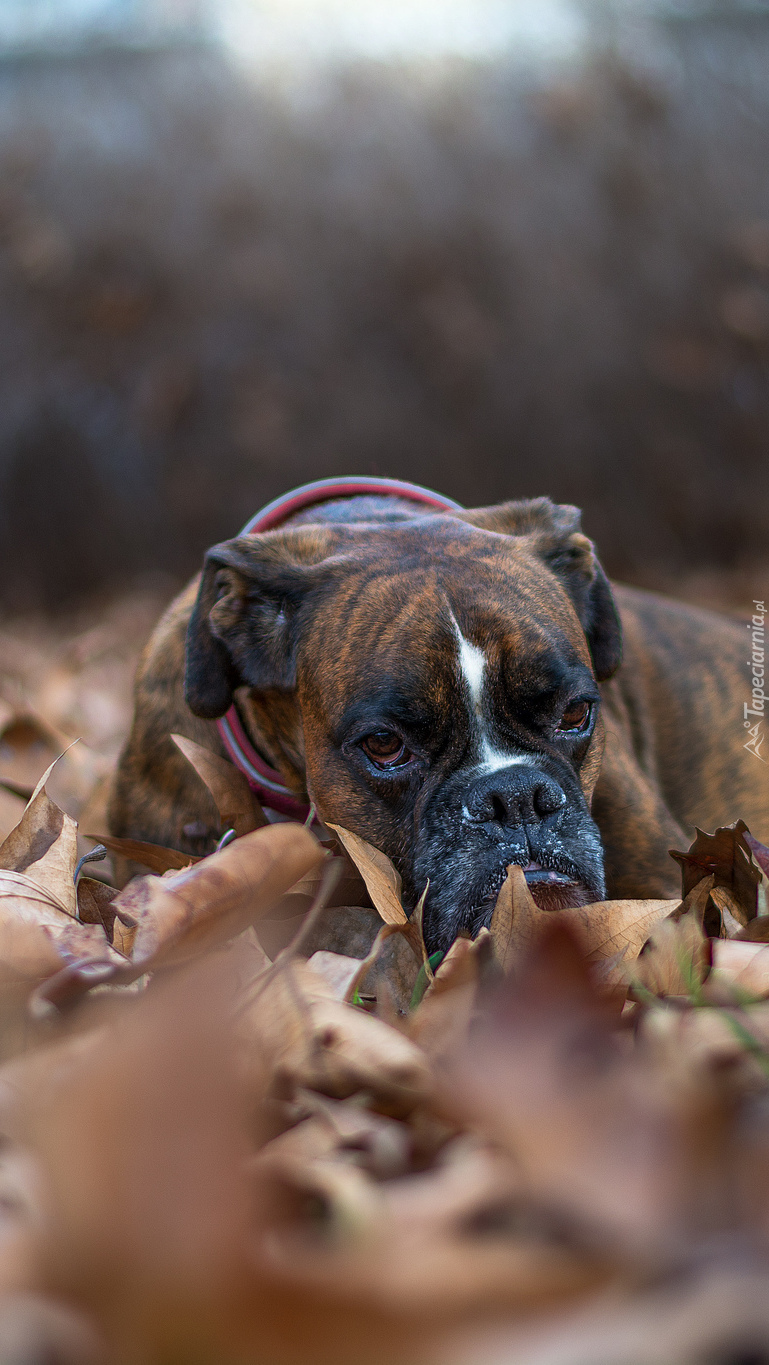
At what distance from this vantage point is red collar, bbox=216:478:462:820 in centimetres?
250

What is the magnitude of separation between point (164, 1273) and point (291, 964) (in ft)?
2.03

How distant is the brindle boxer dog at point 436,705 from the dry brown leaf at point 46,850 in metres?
0.53

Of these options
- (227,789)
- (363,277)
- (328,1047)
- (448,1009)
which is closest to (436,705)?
(227,789)

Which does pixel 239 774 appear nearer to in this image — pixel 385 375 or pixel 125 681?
pixel 125 681

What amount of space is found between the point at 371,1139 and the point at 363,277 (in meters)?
5.71

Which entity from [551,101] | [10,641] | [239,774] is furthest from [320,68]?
[239,774]

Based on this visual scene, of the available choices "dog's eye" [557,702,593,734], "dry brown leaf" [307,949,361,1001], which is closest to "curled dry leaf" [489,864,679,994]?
"dry brown leaf" [307,949,361,1001]

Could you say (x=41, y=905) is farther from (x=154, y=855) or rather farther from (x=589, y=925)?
(x=589, y=925)

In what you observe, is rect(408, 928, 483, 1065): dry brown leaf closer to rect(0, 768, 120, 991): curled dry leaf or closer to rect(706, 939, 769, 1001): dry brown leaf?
rect(706, 939, 769, 1001): dry brown leaf

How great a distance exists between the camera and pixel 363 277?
6125 mm

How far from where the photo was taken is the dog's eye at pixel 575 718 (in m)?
2.29

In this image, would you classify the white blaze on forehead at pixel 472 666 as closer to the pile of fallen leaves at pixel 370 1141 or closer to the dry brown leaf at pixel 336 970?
the pile of fallen leaves at pixel 370 1141

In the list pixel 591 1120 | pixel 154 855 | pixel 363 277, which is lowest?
pixel 154 855

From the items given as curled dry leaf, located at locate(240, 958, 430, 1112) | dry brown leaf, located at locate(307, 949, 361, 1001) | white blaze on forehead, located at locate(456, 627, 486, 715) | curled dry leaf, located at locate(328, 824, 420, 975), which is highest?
white blaze on forehead, located at locate(456, 627, 486, 715)
